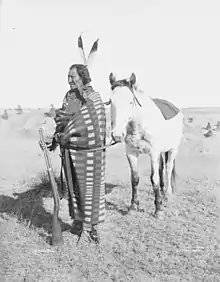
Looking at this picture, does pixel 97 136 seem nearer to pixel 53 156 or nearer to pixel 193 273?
pixel 193 273

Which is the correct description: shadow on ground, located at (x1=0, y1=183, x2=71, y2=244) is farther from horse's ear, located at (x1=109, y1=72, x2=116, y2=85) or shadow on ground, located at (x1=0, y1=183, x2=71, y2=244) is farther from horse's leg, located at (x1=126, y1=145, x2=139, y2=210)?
horse's ear, located at (x1=109, y1=72, x2=116, y2=85)

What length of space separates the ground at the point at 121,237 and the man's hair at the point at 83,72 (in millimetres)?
1333

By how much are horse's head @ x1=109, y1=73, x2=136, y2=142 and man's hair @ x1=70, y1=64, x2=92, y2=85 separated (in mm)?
287

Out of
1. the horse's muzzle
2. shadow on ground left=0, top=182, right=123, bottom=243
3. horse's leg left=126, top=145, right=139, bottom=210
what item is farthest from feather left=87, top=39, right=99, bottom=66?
shadow on ground left=0, top=182, right=123, bottom=243

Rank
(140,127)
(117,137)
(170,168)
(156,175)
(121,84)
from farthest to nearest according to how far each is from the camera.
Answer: (170,168) → (156,175) → (140,127) → (121,84) → (117,137)

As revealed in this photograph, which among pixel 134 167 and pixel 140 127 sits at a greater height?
pixel 140 127

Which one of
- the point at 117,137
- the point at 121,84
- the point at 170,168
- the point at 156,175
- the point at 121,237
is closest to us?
the point at 117,137

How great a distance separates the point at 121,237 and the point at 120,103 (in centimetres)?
124

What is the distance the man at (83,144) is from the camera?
2.65 m

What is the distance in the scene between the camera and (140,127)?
337 cm

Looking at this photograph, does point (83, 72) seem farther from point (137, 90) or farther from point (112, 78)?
point (137, 90)

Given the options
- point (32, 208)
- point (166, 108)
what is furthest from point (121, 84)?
point (32, 208)

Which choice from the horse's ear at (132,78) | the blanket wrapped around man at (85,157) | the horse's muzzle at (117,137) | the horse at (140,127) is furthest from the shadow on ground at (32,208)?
the horse's ear at (132,78)

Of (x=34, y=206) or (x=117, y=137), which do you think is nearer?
(x=117, y=137)
